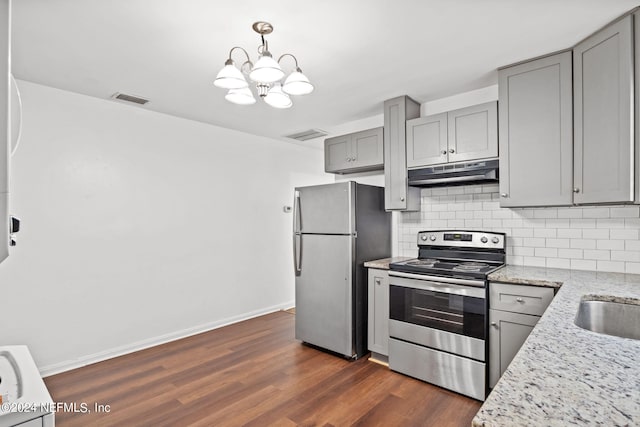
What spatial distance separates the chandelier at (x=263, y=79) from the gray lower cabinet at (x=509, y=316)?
1.85 m

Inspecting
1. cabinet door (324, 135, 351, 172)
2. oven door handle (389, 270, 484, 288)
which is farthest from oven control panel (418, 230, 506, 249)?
cabinet door (324, 135, 351, 172)

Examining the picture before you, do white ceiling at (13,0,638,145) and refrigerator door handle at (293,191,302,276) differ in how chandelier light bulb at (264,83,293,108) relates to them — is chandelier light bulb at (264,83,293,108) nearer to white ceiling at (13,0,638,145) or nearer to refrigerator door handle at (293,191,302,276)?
white ceiling at (13,0,638,145)

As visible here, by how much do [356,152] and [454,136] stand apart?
1057 mm

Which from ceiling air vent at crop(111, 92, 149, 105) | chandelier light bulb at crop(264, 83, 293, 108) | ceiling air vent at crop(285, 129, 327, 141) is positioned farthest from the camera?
ceiling air vent at crop(285, 129, 327, 141)

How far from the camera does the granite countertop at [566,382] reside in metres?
0.64

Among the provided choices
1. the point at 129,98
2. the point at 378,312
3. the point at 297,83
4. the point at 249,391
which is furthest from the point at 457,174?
the point at 129,98

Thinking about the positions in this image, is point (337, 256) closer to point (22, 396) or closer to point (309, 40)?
point (309, 40)

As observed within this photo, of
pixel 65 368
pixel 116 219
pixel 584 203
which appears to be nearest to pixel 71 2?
pixel 116 219

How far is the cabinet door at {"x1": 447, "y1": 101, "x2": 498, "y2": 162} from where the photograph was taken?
2695mm

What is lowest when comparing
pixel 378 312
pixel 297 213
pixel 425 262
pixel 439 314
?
pixel 378 312

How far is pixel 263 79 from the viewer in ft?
6.25

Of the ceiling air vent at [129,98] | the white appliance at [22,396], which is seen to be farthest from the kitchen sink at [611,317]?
the ceiling air vent at [129,98]

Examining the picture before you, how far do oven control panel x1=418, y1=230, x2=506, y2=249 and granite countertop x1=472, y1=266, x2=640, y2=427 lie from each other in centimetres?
160

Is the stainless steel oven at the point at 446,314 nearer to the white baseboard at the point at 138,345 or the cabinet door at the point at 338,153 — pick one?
the cabinet door at the point at 338,153
